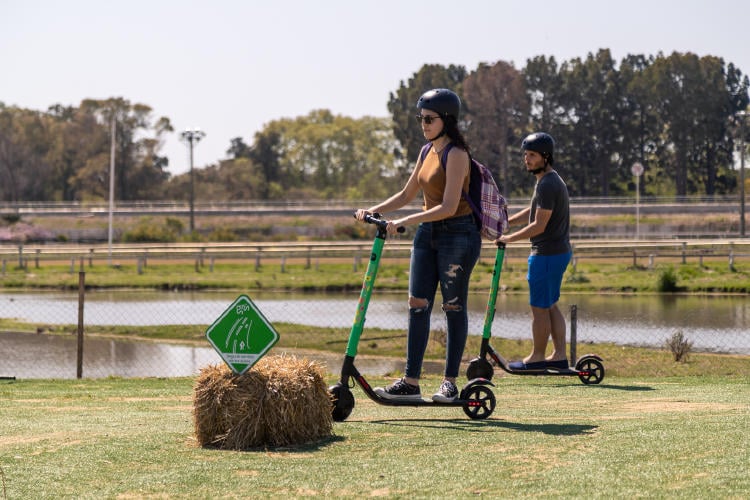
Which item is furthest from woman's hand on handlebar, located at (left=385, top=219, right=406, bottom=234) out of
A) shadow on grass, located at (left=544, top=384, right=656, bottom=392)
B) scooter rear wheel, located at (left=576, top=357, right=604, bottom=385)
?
scooter rear wheel, located at (left=576, top=357, right=604, bottom=385)

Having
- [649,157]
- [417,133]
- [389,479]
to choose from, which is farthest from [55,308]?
[649,157]

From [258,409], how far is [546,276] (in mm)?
4266

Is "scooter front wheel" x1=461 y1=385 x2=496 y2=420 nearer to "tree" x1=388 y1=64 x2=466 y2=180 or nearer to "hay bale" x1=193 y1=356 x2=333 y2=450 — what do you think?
"hay bale" x1=193 y1=356 x2=333 y2=450

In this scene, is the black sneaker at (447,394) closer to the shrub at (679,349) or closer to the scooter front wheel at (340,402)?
the scooter front wheel at (340,402)

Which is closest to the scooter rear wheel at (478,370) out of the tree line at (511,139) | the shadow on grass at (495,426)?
the shadow on grass at (495,426)

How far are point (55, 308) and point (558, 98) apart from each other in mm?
63104

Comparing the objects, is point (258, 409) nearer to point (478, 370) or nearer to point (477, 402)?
point (477, 402)

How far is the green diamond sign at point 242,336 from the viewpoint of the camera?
24.0ft

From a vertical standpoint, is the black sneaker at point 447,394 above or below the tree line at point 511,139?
below

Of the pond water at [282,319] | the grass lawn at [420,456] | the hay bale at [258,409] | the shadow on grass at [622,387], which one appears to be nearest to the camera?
the grass lawn at [420,456]

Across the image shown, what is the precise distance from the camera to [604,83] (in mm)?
89375

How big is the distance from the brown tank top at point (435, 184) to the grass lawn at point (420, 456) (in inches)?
56.1

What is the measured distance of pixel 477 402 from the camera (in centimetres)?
821

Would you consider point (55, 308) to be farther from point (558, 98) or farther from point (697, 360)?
point (558, 98)
